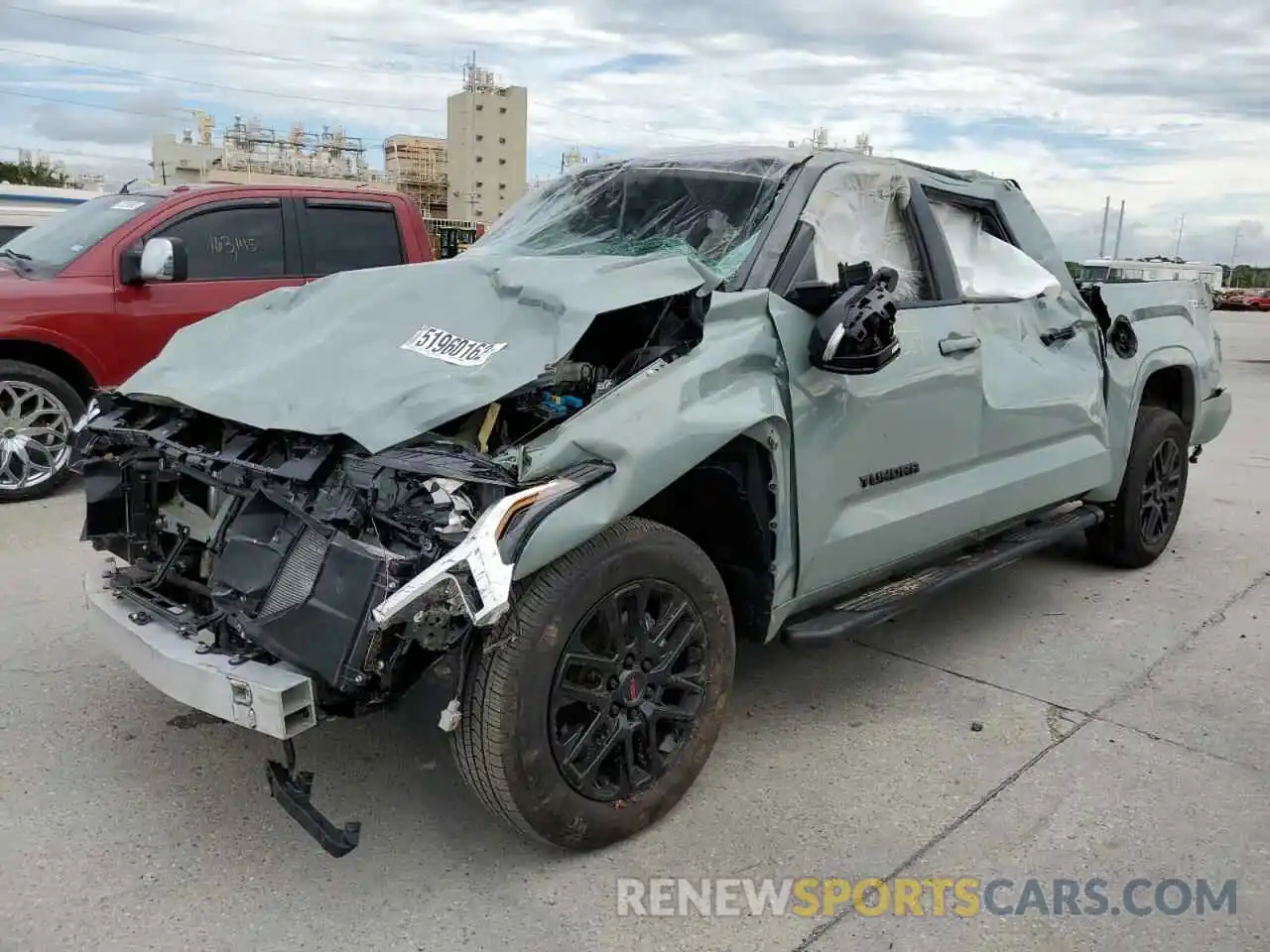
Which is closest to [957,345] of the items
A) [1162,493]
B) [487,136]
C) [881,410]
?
[881,410]

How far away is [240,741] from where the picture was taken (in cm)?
370

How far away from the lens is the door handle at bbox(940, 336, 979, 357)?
3951mm

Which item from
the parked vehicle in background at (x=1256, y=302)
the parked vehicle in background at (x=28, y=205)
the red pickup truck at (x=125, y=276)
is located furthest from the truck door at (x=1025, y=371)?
the parked vehicle in background at (x=1256, y=302)

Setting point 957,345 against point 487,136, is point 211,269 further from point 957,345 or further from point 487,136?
point 487,136

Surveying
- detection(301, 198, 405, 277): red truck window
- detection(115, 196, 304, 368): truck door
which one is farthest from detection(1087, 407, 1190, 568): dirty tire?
detection(115, 196, 304, 368): truck door

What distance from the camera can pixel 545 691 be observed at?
9.02 ft

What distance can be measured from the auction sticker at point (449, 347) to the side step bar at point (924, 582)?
1.35 m

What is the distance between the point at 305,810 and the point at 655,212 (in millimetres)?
2466

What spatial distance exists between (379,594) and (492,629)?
0.31 meters

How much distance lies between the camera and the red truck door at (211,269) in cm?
694

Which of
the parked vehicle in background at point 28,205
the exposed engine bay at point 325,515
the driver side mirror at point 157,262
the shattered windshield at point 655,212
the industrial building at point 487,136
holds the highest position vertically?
the industrial building at point 487,136

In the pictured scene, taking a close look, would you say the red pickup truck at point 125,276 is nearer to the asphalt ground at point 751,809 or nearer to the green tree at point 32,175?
the asphalt ground at point 751,809

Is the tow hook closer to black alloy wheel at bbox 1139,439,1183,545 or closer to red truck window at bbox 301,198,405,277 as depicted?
black alloy wheel at bbox 1139,439,1183,545

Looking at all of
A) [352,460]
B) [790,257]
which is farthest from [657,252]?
[352,460]
